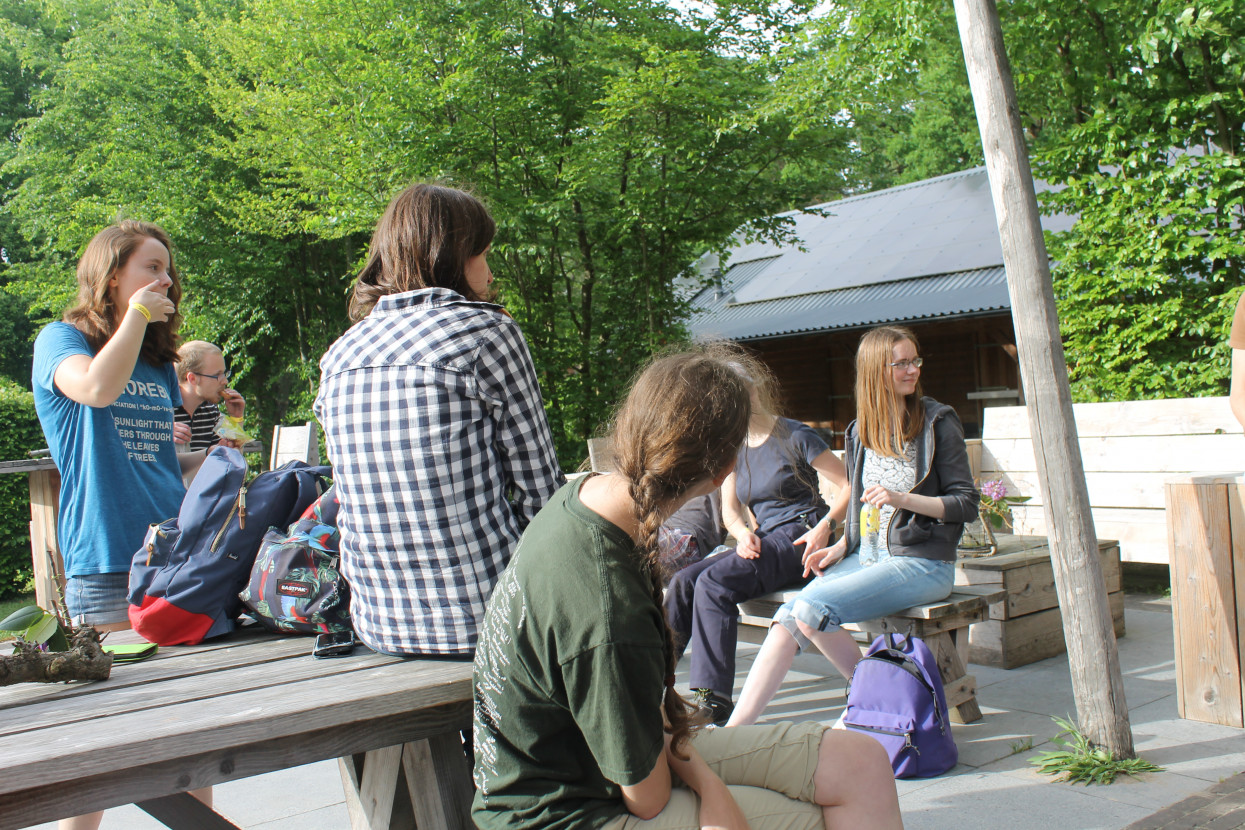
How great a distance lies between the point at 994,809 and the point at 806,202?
10225 millimetres

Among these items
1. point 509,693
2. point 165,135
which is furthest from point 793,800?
point 165,135

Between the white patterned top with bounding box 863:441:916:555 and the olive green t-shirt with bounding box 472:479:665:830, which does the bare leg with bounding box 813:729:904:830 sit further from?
the white patterned top with bounding box 863:441:916:555

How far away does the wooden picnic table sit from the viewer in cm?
164

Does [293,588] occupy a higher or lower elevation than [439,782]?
higher

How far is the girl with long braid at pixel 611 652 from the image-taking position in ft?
5.28

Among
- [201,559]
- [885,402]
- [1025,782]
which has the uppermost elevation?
[885,402]

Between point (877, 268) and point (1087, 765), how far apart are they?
39.6 ft

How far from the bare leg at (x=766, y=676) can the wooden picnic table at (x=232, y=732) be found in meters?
1.61

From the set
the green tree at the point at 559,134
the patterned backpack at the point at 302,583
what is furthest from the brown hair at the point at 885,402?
the green tree at the point at 559,134

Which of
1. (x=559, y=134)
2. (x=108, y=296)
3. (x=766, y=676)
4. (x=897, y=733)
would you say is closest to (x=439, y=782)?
(x=108, y=296)

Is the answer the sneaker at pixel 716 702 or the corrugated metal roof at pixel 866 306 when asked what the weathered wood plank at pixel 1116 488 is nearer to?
the sneaker at pixel 716 702

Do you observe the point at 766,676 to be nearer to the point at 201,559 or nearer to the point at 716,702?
the point at 716,702

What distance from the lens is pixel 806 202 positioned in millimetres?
12430

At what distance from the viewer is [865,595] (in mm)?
3648
